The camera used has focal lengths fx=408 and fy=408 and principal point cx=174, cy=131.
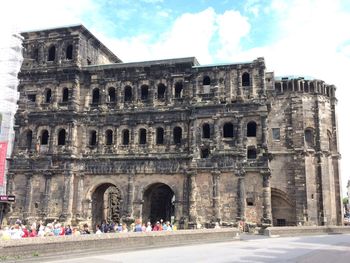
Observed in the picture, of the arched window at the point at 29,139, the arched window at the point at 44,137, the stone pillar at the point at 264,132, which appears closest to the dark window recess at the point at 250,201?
the stone pillar at the point at 264,132

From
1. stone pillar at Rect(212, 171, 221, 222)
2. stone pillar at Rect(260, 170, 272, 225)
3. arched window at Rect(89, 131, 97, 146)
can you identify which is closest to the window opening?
stone pillar at Rect(212, 171, 221, 222)

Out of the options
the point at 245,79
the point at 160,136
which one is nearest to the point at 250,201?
the point at 160,136

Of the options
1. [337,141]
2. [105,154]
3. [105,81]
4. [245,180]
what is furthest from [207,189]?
[337,141]

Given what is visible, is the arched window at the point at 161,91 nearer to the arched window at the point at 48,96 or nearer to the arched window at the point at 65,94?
the arched window at the point at 65,94

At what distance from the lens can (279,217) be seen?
126 feet

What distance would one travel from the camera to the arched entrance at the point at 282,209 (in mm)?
37812

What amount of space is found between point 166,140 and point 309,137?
14.1 metres

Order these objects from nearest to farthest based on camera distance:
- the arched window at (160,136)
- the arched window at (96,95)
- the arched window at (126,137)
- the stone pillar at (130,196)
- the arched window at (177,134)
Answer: the stone pillar at (130,196) → the arched window at (177,134) → the arched window at (160,136) → the arched window at (126,137) → the arched window at (96,95)

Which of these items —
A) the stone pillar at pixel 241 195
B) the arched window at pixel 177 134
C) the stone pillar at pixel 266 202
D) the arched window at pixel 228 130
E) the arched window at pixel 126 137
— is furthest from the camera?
the arched window at pixel 126 137

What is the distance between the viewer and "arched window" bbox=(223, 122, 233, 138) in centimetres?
3391

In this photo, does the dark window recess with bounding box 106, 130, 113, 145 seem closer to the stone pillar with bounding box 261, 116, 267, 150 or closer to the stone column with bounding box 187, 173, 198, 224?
the stone column with bounding box 187, 173, 198, 224

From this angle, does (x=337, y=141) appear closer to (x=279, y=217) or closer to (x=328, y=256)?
(x=279, y=217)

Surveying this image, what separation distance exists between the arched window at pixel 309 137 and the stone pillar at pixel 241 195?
9811mm

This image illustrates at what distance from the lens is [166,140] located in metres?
34.5
